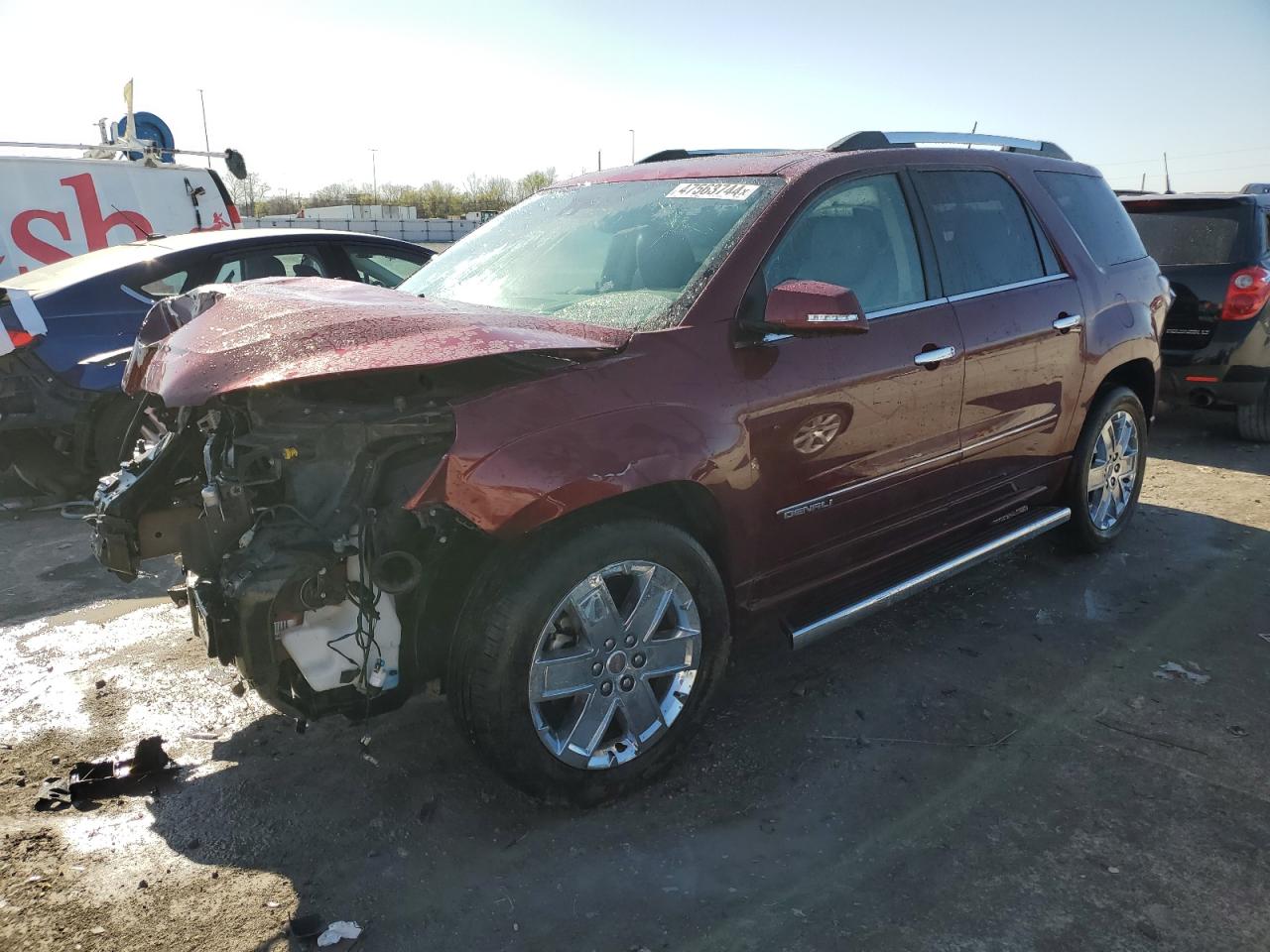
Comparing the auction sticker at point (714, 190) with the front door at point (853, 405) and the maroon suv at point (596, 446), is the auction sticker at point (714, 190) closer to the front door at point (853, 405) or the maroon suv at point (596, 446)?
the maroon suv at point (596, 446)

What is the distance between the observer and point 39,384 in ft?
16.9

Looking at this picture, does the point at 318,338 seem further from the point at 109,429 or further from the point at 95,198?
the point at 95,198

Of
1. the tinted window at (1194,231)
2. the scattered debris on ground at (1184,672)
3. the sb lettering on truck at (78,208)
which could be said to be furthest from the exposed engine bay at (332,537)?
the tinted window at (1194,231)

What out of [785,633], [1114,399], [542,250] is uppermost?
[542,250]

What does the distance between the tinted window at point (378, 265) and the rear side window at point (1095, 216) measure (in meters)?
4.05

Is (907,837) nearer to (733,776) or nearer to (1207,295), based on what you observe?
(733,776)

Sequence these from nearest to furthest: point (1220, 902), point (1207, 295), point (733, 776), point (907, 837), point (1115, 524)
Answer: point (1220, 902), point (907, 837), point (733, 776), point (1115, 524), point (1207, 295)

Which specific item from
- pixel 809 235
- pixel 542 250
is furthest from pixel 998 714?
pixel 542 250

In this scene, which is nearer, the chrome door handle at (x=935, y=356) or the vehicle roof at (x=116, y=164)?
the chrome door handle at (x=935, y=356)

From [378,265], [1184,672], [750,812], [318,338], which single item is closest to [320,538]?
[318,338]

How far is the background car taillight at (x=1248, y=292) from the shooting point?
267 inches

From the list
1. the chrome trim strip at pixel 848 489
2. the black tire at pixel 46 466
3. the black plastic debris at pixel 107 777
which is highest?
the chrome trim strip at pixel 848 489

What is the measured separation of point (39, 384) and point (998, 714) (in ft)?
17.2

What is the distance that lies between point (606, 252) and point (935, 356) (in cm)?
129
